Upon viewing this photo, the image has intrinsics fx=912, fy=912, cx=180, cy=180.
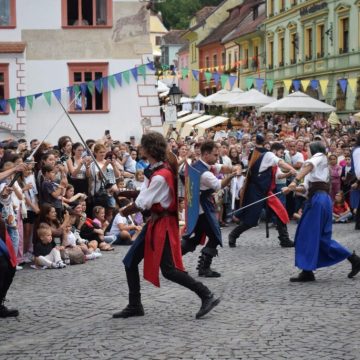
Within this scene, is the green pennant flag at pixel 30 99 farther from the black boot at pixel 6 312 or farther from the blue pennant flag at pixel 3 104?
the black boot at pixel 6 312

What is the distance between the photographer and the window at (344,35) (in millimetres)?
46000

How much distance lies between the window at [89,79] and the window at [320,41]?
22.7 m

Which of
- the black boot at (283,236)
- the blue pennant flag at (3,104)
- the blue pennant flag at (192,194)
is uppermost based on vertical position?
the blue pennant flag at (3,104)

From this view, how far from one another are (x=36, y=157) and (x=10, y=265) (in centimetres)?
556

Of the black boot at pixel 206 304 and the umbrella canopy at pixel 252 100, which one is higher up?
the umbrella canopy at pixel 252 100

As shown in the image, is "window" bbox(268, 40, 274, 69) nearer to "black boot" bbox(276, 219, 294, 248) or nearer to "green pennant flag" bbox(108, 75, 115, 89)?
"green pennant flag" bbox(108, 75, 115, 89)

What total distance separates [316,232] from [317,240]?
0.10 meters

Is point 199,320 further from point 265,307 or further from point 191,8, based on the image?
point 191,8

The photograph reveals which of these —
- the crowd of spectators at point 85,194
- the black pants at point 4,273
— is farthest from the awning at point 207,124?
the black pants at point 4,273

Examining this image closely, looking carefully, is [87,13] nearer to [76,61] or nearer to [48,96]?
[76,61]

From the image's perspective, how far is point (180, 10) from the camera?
344 ft

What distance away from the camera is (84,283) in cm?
1105

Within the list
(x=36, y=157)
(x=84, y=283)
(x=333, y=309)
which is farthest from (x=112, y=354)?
(x=36, y=157)

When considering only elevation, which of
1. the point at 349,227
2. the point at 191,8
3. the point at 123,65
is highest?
the point at 191,8
